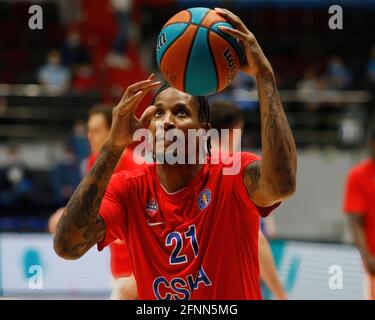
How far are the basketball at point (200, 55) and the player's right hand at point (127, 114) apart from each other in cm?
18

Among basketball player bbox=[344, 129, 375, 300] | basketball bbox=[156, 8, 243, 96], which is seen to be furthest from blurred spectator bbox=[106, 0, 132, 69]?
basketball bbox=[156, 8, 243, 96]

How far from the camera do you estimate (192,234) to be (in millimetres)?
3537

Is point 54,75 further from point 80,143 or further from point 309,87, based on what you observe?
point 309,87

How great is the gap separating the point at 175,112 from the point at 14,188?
9.04 m

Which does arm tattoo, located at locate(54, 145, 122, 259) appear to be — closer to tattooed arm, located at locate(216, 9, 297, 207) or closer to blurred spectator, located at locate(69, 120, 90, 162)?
tattooed arm, located at locate(216, 9, 297, 207)

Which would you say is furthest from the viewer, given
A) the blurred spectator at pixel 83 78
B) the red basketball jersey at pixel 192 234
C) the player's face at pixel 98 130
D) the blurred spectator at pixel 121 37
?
the blurred spectator at pixel 121 37

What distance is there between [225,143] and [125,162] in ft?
2.53

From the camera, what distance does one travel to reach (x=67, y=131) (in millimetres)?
13562

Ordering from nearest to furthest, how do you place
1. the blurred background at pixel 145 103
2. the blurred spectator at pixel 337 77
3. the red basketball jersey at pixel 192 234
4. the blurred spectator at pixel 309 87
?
the red basketball jersey at pixel 192 234 < the blurred background at pixel 145 103 < the blurred spectator at pixel 309 87 < the blurred spectator at pixel 337 77

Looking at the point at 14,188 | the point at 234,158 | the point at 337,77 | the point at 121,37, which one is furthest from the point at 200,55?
the point at 121,37

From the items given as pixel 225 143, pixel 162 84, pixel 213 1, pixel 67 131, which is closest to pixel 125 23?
pixel 213 1

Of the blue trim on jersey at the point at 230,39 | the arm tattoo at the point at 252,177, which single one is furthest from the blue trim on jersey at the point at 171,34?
the arm tattoo at the point at 252,177

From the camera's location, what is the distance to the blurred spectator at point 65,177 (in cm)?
1192

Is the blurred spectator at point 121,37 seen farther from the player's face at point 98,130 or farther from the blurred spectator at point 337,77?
the player's face at point 98,130
